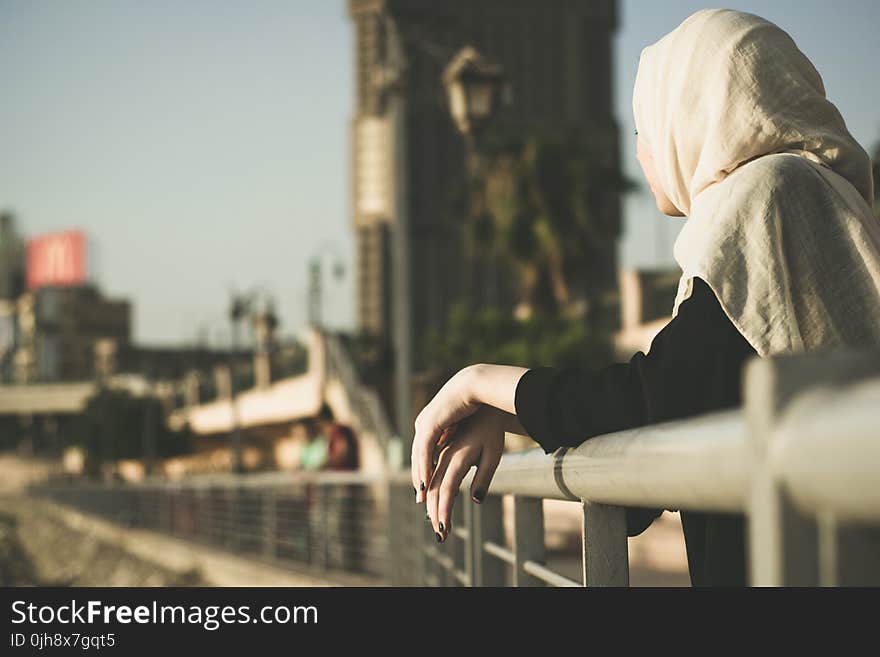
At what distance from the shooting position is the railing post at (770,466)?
606 mm

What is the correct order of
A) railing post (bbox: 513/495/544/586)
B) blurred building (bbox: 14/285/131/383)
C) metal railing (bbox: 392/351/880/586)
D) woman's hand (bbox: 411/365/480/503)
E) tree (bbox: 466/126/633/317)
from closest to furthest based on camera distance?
metal railing (bbox: 392/351/880/586) < woman's hand (bbox: 411/365/480/503) < railing post (bbox: 513/495/544/586) < tree (bbox: 466/126/633/317) < blurred building (bbox: 14/285/131/383)

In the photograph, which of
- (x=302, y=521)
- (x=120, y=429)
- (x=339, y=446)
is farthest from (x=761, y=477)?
(x=120, y=429)

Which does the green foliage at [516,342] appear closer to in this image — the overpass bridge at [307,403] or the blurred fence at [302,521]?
the overpass bridge at [307,403]

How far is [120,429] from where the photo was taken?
59344mm

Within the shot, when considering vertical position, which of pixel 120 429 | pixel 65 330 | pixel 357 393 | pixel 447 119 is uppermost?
pixel 447 119

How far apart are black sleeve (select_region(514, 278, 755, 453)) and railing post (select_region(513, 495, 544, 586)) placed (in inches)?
28.1

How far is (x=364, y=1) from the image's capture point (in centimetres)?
10888

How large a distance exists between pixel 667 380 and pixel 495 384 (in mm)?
263

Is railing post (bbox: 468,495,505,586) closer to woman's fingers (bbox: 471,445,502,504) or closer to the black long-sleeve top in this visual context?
woman's fingers (bbox: 471,445,502,504)

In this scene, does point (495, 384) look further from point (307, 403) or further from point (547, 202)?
point (307, 403)

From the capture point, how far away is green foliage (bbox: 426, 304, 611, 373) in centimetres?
2609

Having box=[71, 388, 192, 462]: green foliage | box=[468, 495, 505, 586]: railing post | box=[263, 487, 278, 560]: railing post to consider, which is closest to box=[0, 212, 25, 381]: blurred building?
box=[71, 388, 192, 462]: green foliage
